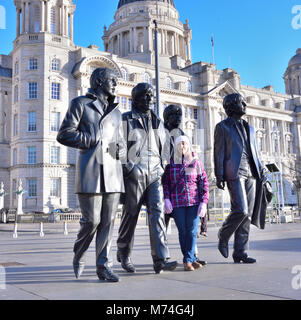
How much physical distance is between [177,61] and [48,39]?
2698cm

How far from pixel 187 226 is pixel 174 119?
1.63 meters

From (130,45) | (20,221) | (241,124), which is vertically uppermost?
(130,45)

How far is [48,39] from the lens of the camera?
4522 centimetres

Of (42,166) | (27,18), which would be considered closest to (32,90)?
(42,166)

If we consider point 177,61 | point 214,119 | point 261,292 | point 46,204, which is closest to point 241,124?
point 261,292

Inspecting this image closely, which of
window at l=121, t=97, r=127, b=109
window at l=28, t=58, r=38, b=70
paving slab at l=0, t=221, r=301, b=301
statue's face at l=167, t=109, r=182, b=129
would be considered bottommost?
paving slab at l=0, t=221, r=301, b=301

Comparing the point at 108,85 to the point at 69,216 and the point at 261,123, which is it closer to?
the point at 69,216

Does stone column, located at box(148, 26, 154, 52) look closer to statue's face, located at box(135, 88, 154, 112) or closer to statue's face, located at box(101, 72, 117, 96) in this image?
statue's face, located at box(135, 88, 154, 112)

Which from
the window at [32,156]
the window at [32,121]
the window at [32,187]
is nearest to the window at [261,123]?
the window at [32,121]

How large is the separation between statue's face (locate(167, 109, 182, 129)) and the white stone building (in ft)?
96.0

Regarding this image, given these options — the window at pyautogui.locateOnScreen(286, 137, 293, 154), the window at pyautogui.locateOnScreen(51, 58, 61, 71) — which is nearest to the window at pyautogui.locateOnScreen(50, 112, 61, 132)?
the window at pyautogui.locateOnScreen(51, 58, 61, 71)

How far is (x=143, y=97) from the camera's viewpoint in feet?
17.7

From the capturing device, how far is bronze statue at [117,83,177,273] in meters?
5.07

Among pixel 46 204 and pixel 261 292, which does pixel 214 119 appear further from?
pixel 261 292
